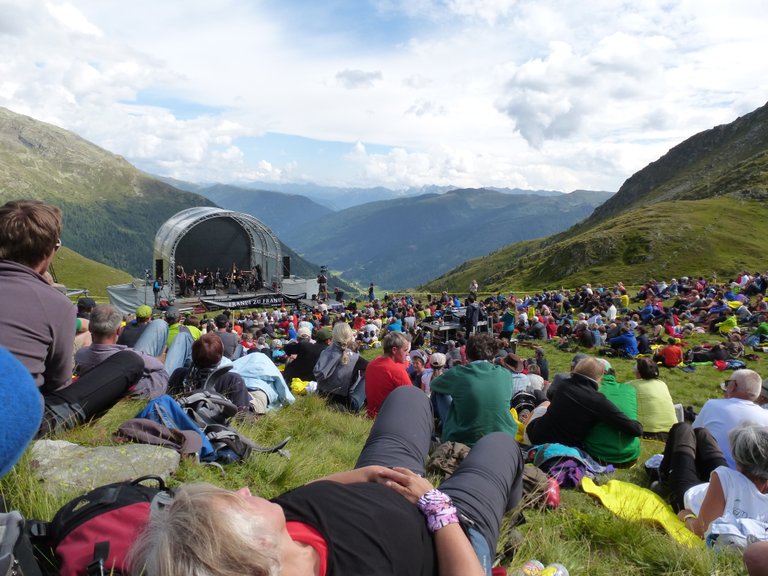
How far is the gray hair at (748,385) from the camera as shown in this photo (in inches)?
183

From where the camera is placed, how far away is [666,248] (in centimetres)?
4650

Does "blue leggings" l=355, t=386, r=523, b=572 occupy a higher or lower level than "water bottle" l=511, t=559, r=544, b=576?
higher

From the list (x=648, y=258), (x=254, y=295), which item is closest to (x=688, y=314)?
(x=254, y=295)

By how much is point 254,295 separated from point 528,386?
2550 cm

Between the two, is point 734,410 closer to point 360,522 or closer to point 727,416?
point 727,416

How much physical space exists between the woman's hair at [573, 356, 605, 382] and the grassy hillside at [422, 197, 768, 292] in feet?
136

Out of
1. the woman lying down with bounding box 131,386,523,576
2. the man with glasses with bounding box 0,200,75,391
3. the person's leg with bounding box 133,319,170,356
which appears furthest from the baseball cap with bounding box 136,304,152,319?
the woman lying down with bounding box 131,386,523,576

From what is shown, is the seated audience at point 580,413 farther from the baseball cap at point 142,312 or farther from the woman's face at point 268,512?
the baseball cap at point 142,312

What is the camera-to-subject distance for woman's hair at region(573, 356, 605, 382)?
5.05 meters

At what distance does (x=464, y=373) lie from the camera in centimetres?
473

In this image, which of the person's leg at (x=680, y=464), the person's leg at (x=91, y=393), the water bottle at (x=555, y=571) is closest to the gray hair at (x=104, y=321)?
the person's leg at (x=91, y=393)

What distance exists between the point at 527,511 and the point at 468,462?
109cm

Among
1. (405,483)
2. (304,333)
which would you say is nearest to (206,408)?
(405,483)

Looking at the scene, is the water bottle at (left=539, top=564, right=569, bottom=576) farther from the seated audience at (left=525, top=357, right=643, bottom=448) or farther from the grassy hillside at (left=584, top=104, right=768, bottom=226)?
the grassy hillside at (left=584, top=104, right=768, bottom=226)
